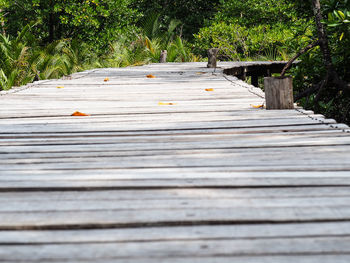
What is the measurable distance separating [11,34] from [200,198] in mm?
14835

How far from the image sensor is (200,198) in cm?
163

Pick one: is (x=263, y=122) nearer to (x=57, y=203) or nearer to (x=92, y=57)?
(x=57, y=203)

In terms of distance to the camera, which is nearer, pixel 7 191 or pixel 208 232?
pixel 208 232

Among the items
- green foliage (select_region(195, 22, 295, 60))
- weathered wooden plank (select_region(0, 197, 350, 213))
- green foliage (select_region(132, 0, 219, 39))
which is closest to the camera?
weathered wooden plank (select_region(0, 197, 350, 213))

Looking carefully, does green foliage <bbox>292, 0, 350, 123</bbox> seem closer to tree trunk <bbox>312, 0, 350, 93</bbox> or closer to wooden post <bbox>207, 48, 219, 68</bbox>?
tree trunk <bbox>312, 0, 350, 93</bbox>

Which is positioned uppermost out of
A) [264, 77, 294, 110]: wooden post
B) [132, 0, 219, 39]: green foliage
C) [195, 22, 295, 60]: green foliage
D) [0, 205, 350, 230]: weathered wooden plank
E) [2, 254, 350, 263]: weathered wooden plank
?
[132, 0, 219, 39]: green foliage

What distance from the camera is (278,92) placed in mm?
3463

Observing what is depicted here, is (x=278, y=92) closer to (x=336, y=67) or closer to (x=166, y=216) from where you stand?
(x=166, y=216)

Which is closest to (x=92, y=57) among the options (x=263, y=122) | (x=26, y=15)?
(x=26, y=15)

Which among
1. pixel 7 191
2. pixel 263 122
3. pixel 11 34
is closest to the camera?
pixel 7 191

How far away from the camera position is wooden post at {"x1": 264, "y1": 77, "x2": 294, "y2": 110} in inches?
134

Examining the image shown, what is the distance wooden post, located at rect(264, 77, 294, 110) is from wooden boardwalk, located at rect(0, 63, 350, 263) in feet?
0.58

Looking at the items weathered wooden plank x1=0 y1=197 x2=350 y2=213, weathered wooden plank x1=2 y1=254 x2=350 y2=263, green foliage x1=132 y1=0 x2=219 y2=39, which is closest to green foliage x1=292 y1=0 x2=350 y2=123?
weathered wooden plank x1=0 y1=197 x2=350 y2=213

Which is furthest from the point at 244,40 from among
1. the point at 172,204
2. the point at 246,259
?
the point at 246,259
